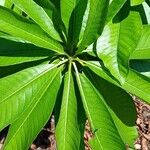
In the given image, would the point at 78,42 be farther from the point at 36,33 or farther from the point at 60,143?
the point at 60,143

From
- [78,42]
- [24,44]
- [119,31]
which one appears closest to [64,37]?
[78,42]

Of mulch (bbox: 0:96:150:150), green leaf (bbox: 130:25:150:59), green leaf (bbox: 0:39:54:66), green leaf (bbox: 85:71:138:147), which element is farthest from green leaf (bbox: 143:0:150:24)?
mulch (bbox: 0:96:150:150)

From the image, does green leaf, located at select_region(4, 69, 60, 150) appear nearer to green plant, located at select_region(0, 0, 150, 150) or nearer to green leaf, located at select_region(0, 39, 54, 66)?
green plant, located at select_region(0, 0, 150, 150)

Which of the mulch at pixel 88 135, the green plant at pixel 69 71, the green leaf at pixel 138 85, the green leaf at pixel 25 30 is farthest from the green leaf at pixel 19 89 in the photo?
the mulch at pixel 88 135

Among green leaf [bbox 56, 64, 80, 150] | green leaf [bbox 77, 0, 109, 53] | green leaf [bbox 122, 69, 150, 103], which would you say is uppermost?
green leaf [bbox 77, 0, 109, 53]

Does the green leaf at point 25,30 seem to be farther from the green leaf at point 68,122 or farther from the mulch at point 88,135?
the mulch at point 88,135
